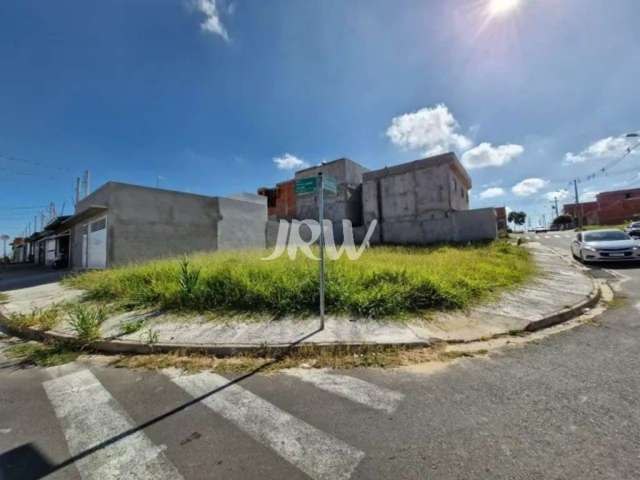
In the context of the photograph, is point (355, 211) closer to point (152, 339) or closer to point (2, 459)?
point (152, 339)

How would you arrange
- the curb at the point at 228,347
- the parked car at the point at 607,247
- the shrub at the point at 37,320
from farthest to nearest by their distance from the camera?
the parked car at the point at 607,247
the shrub at the point at 37,320
the curb at the point at 228,347

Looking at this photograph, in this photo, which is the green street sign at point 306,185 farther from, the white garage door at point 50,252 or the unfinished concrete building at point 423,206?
the white garage door at point 50,252

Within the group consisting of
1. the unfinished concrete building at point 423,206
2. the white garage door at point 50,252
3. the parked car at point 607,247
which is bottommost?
the parked car at point 607,247

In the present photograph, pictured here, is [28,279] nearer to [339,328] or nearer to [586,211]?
[339,328]

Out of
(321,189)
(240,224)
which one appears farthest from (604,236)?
(240,224)

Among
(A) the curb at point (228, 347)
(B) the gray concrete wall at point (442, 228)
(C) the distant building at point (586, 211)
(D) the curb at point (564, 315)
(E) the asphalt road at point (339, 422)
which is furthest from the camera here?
(C) the distant building at point (586, 211)

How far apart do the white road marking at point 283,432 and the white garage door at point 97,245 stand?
41.7 ft

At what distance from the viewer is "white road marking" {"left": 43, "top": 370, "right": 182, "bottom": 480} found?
1.79 m

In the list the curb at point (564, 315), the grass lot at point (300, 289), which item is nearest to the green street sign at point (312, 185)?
the grass lot at point (300, 289)

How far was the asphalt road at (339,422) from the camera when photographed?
5.81 ft

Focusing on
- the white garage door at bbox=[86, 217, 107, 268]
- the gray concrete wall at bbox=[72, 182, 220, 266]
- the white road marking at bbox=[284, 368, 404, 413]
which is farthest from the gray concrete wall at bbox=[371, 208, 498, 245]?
the white road marking at bbox=[284, 368, 404, 413]

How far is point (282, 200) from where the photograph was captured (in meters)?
29.0

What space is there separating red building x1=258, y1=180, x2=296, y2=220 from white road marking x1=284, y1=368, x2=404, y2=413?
24.9 meters

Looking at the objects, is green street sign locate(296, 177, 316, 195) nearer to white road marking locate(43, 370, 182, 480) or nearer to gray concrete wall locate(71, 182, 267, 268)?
white road marking locate(43, 370, 182, 480)
